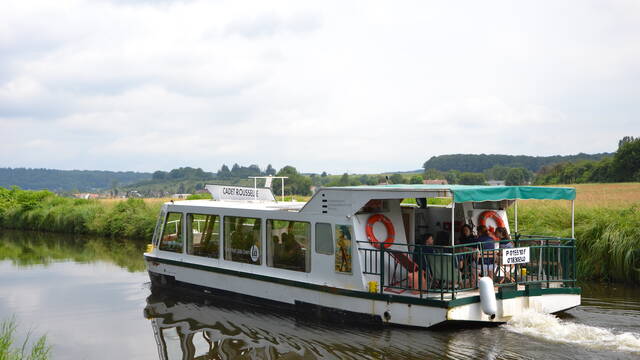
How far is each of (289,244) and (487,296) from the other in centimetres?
401

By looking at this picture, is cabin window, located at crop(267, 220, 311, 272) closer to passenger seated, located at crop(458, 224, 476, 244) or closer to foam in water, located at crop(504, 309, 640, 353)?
passenger seated, located at crop(458, 224, 476, 244)

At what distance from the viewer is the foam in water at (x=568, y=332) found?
8.73 m

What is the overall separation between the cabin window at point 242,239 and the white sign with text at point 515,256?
4.92 meters

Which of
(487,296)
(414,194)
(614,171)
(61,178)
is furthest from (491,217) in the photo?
(61,178)

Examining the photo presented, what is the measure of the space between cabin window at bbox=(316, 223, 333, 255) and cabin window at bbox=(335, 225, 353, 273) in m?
0.18

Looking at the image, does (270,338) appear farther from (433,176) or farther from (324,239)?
(433,176)

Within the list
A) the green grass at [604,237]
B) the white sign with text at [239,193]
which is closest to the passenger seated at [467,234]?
the white sign with text at [239,193]

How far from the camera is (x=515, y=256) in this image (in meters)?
10.1

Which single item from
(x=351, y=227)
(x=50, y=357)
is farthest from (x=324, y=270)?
(x=50, y=357)

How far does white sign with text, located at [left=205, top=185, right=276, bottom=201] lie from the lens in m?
14.2

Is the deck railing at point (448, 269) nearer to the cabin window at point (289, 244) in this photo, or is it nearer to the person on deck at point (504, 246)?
the person on deck at point (504, 246)

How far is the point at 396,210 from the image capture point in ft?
37.2

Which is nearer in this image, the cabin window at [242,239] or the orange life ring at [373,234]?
the orange life ring at [373,234]

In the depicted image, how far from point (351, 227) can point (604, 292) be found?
21.3 feet
